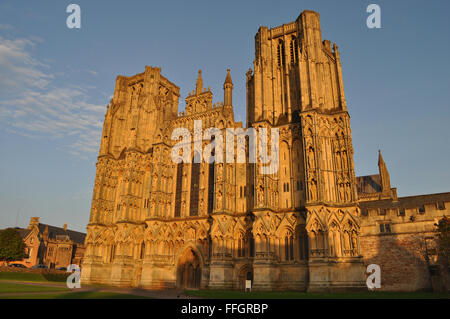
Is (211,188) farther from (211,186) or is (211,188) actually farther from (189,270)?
(189,270)

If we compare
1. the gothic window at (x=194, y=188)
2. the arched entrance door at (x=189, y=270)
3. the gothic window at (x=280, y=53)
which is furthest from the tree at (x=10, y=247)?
the gothic window at (x=280, y=53)

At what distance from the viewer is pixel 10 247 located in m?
61.2

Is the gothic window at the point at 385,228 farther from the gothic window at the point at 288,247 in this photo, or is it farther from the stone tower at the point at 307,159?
the gothic window at the point at 288,247

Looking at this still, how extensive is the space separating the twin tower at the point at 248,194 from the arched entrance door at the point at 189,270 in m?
0.12

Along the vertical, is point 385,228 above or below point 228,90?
below

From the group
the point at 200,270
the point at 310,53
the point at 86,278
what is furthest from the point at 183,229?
the point at 310,53

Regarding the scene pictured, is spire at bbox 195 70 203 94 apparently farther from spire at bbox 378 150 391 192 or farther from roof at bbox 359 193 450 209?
spire at bbox 378 150 391 192

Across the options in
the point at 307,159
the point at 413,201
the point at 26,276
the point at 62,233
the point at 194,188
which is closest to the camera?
the point at 307,159

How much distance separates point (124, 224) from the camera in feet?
145

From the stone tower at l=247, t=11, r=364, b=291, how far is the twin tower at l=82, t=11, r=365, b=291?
0.11 meters

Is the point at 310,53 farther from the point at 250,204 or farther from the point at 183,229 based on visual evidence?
the point at 183,229

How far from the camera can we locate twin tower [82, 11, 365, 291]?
32375 mm

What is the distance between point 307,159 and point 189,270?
19370 millimetres
